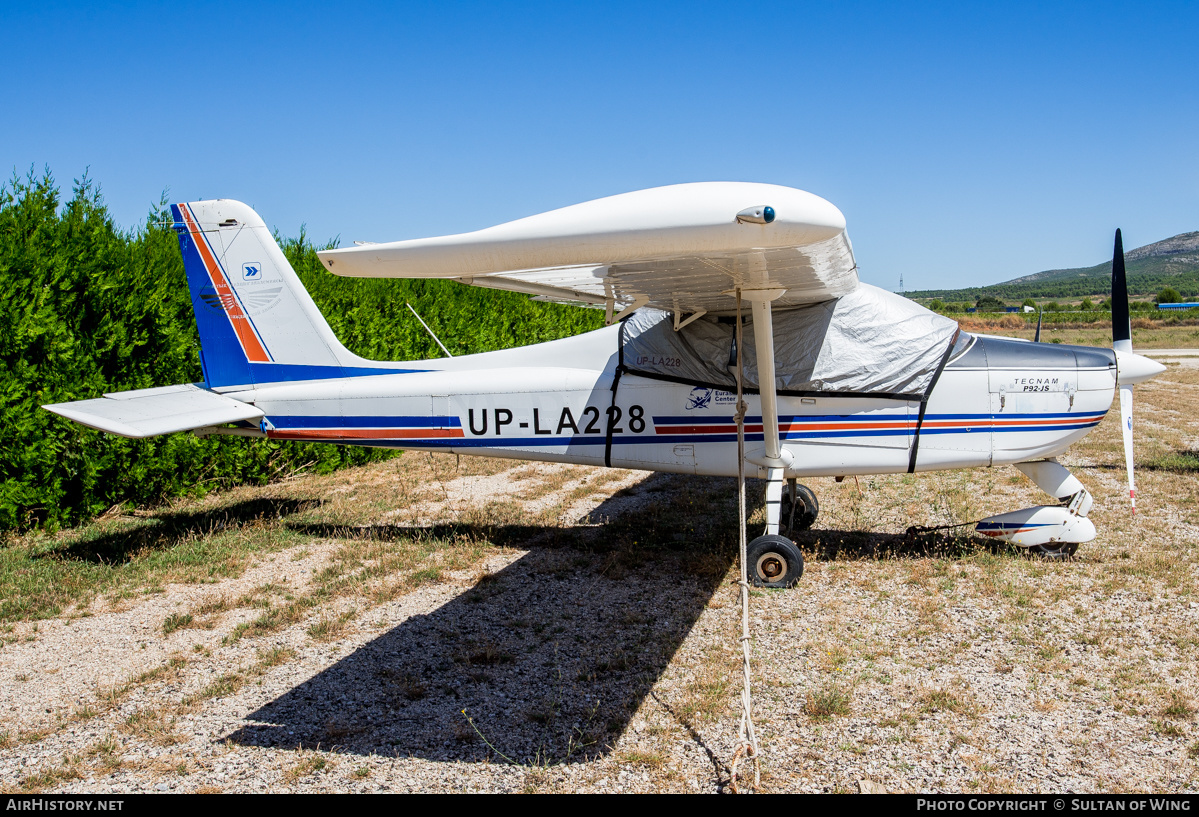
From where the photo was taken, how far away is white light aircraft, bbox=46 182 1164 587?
5988mm

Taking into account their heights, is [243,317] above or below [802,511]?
above

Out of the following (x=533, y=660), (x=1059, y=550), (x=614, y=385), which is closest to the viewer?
(x=533, y=660)

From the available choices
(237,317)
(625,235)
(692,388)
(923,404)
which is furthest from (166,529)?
(923,404)

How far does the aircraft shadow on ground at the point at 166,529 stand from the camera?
22.2ft

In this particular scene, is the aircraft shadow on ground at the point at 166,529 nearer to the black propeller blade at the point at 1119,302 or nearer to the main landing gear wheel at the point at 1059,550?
the main landing gear wheel at the point at 1059,550

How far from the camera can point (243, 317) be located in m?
7.14

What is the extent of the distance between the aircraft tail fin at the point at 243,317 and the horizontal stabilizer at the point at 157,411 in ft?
1.25

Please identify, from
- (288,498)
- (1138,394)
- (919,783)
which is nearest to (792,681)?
(919,783)

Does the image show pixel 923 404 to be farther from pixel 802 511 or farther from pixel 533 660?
pixel 533 660

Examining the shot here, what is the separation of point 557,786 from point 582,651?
147 centimetres

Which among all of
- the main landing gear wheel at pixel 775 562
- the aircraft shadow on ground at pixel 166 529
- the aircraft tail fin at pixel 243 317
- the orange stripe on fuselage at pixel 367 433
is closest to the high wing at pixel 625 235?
the main landing gear wheel at pixel 775 562

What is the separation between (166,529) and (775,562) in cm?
592

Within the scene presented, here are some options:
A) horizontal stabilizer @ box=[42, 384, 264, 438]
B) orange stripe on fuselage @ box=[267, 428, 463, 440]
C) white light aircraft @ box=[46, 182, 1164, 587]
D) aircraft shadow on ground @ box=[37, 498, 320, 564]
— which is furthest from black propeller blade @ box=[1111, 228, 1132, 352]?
aircraft shadow on ground @ box=[37, 498, 320, 564]
